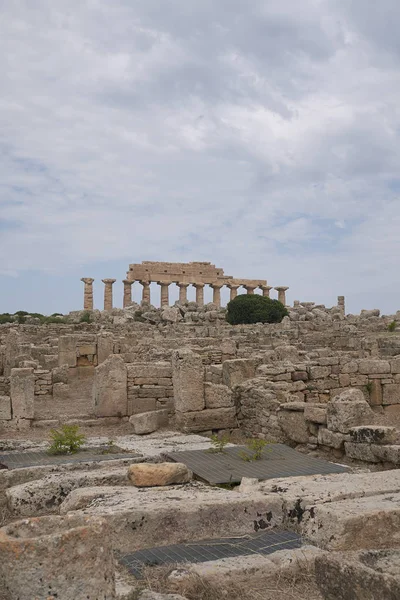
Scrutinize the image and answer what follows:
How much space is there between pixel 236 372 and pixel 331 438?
4.35 m

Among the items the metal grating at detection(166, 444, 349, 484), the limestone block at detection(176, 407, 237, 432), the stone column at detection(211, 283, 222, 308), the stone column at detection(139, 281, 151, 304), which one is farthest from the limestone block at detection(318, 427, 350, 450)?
the stone column at detection(211, 283, 222, 308)

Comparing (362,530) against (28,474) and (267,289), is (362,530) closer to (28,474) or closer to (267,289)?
(28,474)

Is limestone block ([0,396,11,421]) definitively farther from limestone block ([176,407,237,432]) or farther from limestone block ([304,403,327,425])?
limestone block ([304,403,327,425])

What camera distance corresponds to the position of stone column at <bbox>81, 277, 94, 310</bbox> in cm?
6253

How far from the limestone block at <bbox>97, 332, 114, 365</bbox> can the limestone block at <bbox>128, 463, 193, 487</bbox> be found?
16593 mm

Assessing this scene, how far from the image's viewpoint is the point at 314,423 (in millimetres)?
9125

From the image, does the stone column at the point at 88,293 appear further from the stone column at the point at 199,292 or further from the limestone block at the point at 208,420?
the limestone block at the point at 208,420

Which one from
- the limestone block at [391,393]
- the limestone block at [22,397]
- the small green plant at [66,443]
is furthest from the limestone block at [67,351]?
the small green plant at [66,443]

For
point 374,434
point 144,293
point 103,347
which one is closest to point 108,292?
point 144,293

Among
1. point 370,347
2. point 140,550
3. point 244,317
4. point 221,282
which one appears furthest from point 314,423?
point 221,282

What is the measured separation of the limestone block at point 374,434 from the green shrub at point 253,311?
40.5m

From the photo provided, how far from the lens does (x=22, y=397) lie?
1306 cm

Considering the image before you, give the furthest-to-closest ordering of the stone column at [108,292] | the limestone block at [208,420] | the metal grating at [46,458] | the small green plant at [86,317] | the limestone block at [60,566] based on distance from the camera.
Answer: the stone column at [108,292], the small green plant at [86,317], the limestone block at [208,420], the metal grating at [46,458], the limestone block at [60,566]

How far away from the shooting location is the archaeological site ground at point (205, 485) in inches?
137
